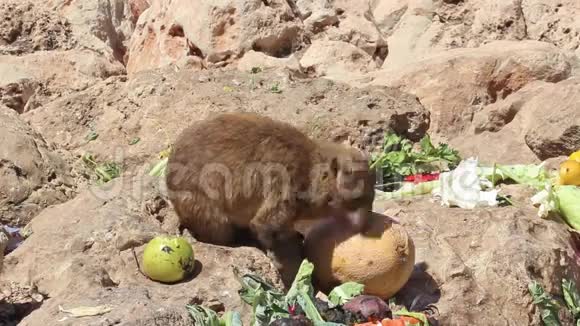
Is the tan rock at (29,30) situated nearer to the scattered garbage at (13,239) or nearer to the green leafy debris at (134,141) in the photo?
the green leafy debris at (134,141)

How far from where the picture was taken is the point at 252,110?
8.83 meters

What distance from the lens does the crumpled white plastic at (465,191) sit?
22.6ft

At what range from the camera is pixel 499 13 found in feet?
41.7

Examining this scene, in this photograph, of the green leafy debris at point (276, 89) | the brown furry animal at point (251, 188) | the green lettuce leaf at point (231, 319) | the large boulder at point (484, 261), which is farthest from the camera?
the green leafy debris at point (276, 89)

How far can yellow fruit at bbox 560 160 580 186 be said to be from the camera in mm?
7223

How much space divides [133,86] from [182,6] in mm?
2718

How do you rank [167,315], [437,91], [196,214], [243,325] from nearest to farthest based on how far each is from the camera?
[167,315] < [243,325] < [196,214] < [437,91]

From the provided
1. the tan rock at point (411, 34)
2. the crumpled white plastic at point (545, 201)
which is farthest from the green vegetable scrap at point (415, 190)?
the tan rock at point (411, 34)

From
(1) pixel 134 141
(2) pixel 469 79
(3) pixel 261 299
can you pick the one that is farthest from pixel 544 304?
(2) pixel 469 79

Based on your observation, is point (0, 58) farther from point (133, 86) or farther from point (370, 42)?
point (370, 42)

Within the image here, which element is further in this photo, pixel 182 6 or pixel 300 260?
pixel 182 6

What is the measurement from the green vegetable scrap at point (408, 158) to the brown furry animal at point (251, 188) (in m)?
1.99

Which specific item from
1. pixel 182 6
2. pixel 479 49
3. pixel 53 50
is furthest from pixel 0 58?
pixel 479 49

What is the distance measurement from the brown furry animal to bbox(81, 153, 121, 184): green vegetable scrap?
2.16m
